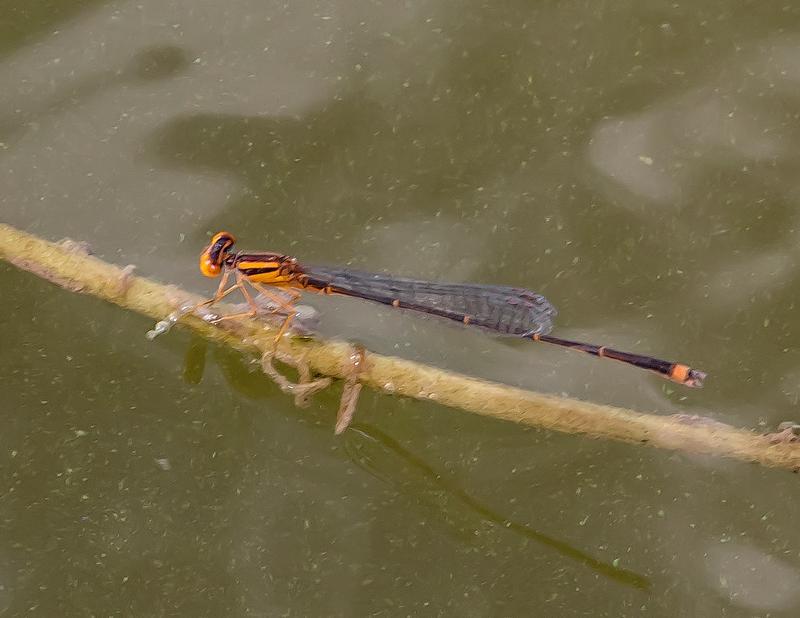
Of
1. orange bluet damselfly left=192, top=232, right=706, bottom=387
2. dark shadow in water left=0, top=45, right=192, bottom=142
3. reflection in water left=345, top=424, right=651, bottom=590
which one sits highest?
dark shadow in water left=0, top=45, right=192, bottom=142

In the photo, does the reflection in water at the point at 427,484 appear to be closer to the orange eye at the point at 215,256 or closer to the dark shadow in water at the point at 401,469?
the dark shadow in water at the point at 401,469

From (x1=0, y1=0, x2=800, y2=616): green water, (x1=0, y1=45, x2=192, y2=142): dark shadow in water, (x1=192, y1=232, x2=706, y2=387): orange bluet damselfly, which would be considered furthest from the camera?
(x1=0, y1=45, x2=192, y2=142): dark shadow in water

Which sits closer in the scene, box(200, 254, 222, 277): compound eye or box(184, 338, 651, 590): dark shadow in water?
box(184, 338, 651, 590): dark shadow in water

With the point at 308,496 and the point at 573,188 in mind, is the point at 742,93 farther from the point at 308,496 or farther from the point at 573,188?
the point at 308,496

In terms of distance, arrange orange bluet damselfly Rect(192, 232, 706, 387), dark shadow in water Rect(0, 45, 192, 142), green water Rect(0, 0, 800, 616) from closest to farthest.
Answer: green water Rect(0, 0, 800, 616) → orange bluet damselfly Rect(192, 232, 706, 387) → dark shadow in water Rect(0, 45, 192, 142)

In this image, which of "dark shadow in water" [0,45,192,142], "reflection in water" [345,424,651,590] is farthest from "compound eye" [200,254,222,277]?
"dark shadow in water" [0,45,192,142]

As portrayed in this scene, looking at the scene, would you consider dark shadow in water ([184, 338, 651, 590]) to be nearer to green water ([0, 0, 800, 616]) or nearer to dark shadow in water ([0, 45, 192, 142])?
green water ([0, 0, 800, 616])

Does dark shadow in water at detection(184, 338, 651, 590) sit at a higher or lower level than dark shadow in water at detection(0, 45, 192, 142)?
lower
